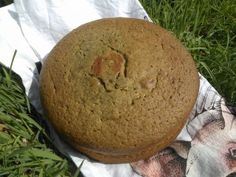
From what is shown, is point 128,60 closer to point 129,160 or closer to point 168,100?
point 168,100

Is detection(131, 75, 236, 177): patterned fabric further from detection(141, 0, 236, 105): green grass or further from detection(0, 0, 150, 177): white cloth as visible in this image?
detection(0, 0, 150, 177): white cloth

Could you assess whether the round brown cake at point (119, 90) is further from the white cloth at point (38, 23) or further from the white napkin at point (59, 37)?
the white cloth at point (38, 23)

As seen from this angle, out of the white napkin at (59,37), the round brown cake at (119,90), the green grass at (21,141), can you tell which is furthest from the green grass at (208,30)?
the green grass at (21,141)

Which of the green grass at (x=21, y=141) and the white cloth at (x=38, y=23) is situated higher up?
the white cloth at (x=38, y=23)

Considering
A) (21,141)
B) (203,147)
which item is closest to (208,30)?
(203,147)

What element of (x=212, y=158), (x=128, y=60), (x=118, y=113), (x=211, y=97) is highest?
(x=128, y=60)

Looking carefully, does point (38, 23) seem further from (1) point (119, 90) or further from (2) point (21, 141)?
(1) point (119, 90)

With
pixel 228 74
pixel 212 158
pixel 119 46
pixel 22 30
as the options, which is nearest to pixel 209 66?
pixel 228 74
